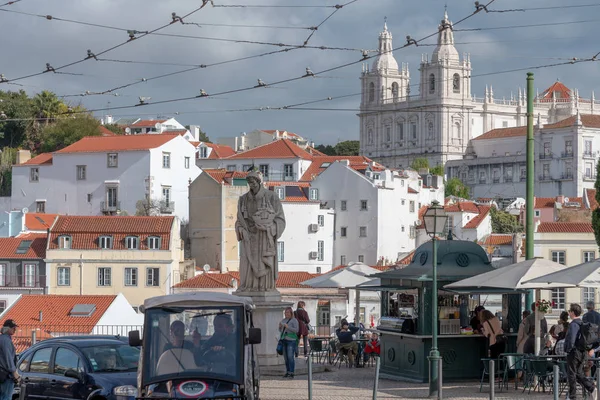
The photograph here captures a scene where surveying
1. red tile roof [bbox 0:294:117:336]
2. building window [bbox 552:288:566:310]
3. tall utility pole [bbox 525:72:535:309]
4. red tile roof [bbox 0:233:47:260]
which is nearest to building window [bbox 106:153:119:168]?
red tile roof [bbox 0:233:47:260]

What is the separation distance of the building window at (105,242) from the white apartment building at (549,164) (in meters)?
83.8

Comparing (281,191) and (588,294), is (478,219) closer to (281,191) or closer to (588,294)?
(281,191)

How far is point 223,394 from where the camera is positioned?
517 inches

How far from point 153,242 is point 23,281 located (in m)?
7.10

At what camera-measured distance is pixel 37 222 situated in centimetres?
7931

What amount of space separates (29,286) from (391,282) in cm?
4829

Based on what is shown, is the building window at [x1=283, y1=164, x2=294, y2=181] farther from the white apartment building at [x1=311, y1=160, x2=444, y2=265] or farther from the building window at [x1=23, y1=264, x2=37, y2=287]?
the building window at [x1=23, y1=264, x2=37, y2=287]

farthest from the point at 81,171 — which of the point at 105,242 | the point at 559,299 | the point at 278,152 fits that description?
the point at 559,299

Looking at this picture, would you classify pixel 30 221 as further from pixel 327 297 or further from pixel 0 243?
pixel 327 297

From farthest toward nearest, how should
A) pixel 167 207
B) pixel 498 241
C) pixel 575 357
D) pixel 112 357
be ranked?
1. pixel 167 207
2. pixel 498 241
3. pixel 575 357
4. pixel 112 357

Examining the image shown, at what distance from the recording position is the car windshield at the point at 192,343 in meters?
13.3

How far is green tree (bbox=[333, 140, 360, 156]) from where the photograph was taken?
595ft

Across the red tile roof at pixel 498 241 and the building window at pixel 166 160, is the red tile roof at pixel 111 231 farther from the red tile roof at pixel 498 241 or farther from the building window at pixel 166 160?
the building window at pixel 166 160

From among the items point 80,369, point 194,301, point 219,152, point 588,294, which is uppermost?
point 219,152
